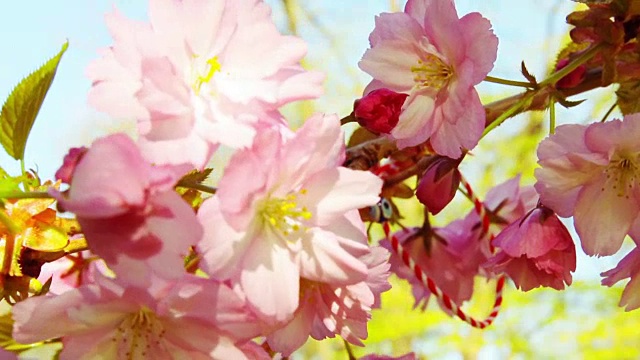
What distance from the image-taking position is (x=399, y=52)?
490 millimetres

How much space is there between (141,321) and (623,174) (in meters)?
0.31

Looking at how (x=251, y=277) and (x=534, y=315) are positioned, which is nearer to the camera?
(x=251, y=277)

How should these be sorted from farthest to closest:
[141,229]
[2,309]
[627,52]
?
[627,52], [2,309], [141,229]

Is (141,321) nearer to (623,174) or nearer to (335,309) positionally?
(335,309)

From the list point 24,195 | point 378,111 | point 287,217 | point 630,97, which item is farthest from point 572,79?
point 24,195

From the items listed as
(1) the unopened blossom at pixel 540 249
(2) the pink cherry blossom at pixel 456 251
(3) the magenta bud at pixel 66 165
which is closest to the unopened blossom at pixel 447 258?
(2) the pink cherry blossom at pixel 456 251

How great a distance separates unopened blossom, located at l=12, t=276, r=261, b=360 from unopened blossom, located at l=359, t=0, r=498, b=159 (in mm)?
163

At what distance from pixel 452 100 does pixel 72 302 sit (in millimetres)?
252

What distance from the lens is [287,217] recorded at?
1.20 feet

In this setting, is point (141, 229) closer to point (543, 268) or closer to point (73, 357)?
point (73, 357)

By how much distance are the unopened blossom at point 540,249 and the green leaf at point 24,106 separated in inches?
12.0

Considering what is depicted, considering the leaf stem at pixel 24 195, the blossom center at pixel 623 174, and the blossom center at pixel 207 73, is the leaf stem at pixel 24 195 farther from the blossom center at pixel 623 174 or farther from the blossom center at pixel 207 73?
the blossom center at pixel 623 174

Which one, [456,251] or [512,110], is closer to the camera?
[512,110]

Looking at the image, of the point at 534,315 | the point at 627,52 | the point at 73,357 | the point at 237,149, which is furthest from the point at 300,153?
the point at 534,315
